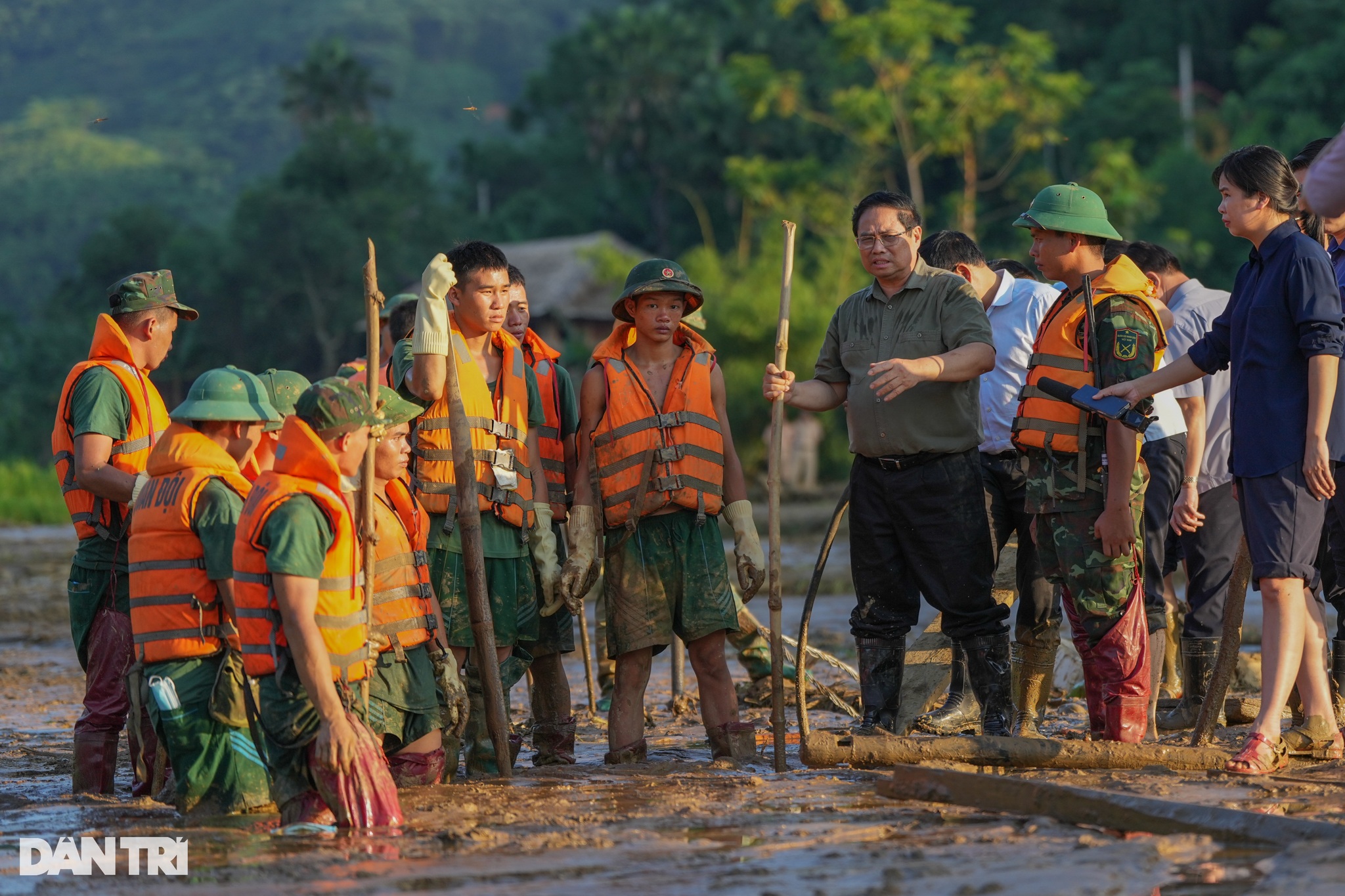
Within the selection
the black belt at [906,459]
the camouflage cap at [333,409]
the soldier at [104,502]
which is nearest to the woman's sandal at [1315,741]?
the black belt at [906,459]

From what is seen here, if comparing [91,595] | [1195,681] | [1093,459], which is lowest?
[1195,681]

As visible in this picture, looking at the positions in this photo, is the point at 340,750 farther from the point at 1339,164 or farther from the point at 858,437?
the point at 1339,164

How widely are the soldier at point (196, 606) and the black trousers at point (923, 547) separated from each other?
2.53 meters

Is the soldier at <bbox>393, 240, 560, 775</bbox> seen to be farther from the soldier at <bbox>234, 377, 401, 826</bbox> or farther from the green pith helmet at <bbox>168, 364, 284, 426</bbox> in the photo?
the soldier at <bbox>234, 377, 401, 826</bbox>

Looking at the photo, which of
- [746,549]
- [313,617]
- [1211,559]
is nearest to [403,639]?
[313,617]

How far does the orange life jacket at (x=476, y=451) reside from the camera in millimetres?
6492

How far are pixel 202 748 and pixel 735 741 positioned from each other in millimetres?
2144

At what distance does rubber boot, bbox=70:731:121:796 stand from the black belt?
132 inches

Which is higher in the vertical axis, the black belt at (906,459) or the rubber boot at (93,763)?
the black belt at (906,459)

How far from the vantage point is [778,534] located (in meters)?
6.25

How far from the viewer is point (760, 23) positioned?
45844 millimetres

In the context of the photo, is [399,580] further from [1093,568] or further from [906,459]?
[1093,568]

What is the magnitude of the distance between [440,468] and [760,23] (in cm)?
4143

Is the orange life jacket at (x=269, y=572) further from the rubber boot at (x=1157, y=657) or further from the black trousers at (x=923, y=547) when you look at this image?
the rubber boot at (x=1157, y=657)
